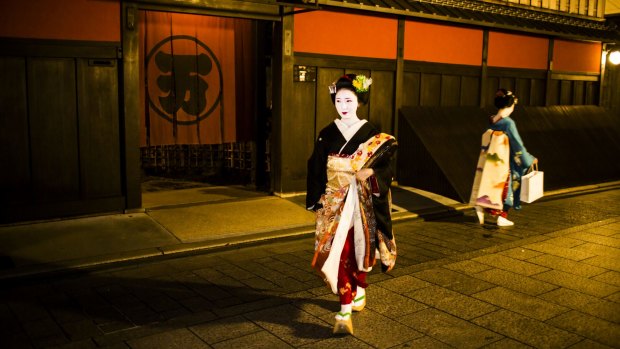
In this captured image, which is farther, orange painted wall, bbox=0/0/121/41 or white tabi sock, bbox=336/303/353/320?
orange painted wall, bbox=0/0/121/41

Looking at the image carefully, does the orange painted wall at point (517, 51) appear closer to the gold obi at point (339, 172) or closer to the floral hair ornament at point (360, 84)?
the floral hair ornament at point (360, 84)

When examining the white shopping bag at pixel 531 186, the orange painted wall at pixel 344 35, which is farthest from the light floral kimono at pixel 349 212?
the orange painted wall at pixel 344 35

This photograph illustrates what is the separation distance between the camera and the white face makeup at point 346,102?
4730 millimetres

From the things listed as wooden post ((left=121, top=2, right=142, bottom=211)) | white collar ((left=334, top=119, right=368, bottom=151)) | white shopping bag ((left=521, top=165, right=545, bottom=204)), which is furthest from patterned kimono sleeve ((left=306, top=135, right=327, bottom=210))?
white shopping bag ((left=521, top=165, right=545, bottom=204))

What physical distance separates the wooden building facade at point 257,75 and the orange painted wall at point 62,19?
1 centimetres

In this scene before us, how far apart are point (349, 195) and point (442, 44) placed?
9027mm

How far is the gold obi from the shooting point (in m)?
4.74

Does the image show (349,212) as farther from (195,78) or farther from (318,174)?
(195,78)

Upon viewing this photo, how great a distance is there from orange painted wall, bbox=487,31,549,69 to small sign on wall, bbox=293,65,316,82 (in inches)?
219

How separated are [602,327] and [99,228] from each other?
6.32m

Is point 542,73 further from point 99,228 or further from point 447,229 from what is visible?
point 99,228

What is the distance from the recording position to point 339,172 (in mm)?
4781

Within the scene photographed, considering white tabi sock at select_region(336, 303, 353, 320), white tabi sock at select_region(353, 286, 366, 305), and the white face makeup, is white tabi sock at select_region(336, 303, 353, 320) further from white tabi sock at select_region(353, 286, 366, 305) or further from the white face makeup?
the white face makeup

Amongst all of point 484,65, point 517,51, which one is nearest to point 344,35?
point 484,65
